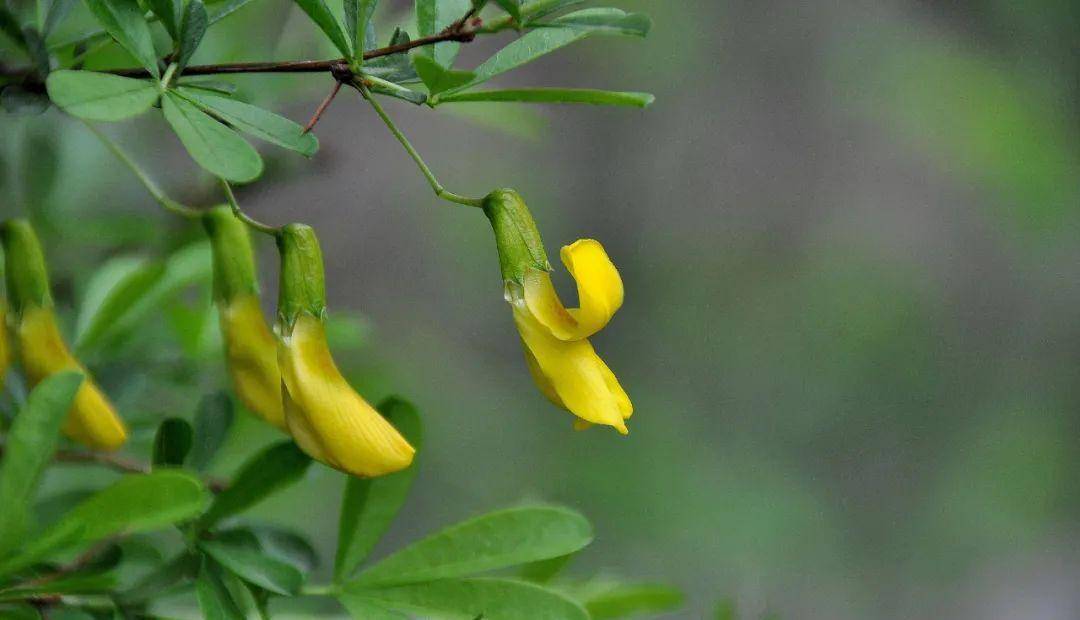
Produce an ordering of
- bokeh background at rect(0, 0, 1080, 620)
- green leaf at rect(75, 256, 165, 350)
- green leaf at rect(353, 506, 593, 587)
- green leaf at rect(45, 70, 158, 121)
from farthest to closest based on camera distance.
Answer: bokeh background at rect(0, 0, 1080, 620) → green leaf at rect(75, 256, 165, 350) → green leaf at rect(353, 506, 593, 587) → green leaf at rect(45, 70, 158, 121)

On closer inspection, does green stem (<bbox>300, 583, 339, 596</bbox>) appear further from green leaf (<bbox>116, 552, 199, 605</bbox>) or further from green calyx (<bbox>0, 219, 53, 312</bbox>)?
green calyx (<bbox>0, 219, 53, 312</bbox>)

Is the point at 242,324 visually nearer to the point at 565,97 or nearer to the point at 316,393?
the point at 316,393

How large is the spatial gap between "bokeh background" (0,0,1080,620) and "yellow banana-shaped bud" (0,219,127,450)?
1.40m

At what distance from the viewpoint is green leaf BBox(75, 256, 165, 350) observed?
52 cm

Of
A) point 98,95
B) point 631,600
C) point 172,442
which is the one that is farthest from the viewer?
point 631,600

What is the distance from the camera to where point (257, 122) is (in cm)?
36

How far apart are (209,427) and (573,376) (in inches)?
6.8

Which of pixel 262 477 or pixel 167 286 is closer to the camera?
pixel 262 477

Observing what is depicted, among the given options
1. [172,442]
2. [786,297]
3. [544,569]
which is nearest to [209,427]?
[172,442]

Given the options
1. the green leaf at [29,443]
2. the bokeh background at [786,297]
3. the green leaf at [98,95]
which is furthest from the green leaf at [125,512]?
the bokeh background at [786,297]

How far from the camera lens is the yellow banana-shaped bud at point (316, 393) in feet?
1.29

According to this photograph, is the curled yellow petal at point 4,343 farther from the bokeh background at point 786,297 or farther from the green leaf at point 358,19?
the bokeh background at point 786,297

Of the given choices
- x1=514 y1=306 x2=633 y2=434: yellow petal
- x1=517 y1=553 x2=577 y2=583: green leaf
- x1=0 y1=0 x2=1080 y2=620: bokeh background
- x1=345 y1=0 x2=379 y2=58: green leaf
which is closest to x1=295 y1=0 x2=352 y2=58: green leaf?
x1=345 y1=0 x2=379 y2=58: green leaf

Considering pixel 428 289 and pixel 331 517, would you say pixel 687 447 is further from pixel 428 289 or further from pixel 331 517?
pixel 331 517
